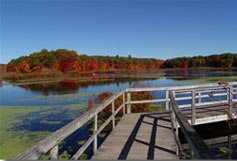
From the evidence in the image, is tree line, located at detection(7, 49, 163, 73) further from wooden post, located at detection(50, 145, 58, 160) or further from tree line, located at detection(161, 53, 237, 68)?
wooden post, located at detection(50, 145, 58, 160)

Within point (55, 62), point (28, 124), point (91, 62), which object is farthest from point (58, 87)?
point (91, 62)

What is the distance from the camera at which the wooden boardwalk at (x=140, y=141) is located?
4391 mm

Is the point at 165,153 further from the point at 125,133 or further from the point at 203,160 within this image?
the point at 203,160

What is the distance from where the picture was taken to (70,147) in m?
8.66

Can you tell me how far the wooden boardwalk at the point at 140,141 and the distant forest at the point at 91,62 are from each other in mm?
80952

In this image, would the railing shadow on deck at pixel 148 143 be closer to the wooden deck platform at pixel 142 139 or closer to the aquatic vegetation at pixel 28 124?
the wooden deck platform at pixel 142 139

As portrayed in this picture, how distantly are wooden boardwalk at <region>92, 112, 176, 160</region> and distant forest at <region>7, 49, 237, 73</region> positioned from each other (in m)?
81.0

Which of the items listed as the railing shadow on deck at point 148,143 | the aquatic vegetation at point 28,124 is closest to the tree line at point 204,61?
the aquatic vegetation at point 28,124

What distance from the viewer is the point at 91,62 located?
101875 mm

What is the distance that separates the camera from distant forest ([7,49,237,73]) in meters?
86.4

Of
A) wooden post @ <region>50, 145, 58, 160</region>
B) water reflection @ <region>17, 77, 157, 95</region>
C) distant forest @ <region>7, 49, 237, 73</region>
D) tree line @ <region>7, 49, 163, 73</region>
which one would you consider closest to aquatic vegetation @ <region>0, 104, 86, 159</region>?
wooden post @ <region>50, 145, 58, 160</region>

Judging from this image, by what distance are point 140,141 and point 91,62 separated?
97.7m

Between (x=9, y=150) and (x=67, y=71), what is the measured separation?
8355 cm

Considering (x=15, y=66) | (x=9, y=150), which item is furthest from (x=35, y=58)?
(x=9, y=150)
